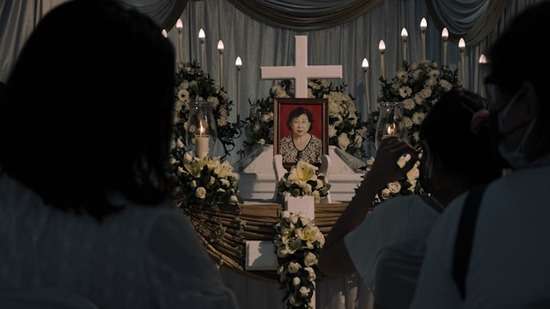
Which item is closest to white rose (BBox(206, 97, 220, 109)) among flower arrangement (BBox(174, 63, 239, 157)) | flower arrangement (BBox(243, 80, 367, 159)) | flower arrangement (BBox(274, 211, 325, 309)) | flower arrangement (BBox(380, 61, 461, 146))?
flower arrangement (BBox(174, 63, 239, 157))

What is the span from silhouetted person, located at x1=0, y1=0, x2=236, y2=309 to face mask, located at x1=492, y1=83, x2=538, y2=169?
1.62ft

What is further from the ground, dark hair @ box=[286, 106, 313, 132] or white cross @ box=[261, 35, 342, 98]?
white cross @ box=[261, 35, 342, 98]

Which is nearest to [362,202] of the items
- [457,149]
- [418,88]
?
[457,149]

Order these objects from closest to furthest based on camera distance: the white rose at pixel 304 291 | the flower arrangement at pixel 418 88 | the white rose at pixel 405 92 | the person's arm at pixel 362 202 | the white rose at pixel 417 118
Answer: the person's arm at pixel 362 202, the white rose at pixel 304 291, the white rose at pixel 417 118, the flower arrangement at pixel 418 88, the white rose at pixel 405 92

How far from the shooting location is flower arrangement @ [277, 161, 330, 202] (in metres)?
4.08

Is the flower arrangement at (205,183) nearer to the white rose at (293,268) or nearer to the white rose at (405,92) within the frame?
the white rose at (293,268)

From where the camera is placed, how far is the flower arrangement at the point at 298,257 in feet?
12.8

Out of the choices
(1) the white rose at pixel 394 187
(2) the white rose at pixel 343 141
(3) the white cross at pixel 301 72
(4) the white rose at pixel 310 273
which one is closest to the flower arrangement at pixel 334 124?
(2) the white rose at pixel 343 141

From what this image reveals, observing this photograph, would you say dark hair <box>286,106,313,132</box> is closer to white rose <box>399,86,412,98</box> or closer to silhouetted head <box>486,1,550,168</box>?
white rose <box>399,86,412,98</box>

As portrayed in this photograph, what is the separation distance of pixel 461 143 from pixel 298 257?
2.00 metres

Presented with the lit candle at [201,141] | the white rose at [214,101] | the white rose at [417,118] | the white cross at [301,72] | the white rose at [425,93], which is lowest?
the lit candle at [201,141]

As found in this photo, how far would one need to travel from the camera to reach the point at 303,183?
13.4 feet

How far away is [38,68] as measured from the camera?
1.44m

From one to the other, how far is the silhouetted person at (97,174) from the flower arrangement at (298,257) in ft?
8.10
